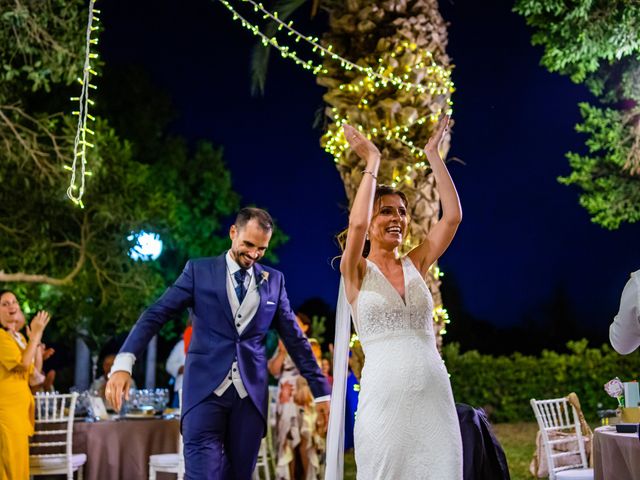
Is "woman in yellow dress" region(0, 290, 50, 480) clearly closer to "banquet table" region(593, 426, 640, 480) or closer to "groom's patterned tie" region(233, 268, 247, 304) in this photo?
"groom's patterned tie" region(233, 268, 247, 304)

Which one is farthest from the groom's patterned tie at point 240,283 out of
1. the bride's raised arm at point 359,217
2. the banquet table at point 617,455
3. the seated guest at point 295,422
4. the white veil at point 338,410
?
the seated guest at point 295,422

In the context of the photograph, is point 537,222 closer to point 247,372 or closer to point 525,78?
point 525,78

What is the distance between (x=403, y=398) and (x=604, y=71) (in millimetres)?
9328

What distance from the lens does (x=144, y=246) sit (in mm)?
11758

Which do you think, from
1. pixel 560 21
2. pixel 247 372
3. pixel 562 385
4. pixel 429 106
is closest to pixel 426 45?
pixel 429 106

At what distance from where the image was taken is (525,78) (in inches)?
853

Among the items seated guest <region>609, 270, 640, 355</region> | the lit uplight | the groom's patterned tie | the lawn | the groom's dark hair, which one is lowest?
the lawn

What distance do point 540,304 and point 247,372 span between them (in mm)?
21611

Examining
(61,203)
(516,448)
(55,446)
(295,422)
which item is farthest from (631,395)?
(61,203)

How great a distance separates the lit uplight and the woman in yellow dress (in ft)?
15.1

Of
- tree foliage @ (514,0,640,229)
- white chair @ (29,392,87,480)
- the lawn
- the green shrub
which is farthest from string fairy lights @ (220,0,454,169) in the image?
the green shrub

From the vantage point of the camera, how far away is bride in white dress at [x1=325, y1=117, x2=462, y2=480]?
11.0ft

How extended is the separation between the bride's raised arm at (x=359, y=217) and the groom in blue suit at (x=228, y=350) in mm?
838

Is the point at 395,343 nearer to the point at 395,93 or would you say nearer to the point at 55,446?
the point at 395,93
